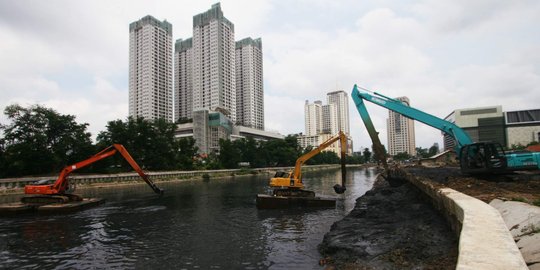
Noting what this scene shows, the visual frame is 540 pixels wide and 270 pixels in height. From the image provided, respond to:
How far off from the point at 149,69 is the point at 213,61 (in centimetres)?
3020

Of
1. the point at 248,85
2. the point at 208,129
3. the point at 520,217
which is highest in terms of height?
the point at 248,85

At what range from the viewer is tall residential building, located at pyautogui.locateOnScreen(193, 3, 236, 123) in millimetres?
155250

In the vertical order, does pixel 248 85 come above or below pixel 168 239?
above

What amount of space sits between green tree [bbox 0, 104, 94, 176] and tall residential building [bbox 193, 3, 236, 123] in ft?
315

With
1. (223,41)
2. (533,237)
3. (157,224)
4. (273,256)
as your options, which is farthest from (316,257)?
(223,41)

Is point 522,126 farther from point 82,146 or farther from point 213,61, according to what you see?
point 82,146

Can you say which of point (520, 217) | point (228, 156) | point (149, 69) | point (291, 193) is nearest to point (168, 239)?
point (291, 193)

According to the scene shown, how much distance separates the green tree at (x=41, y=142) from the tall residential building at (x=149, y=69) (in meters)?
93.6

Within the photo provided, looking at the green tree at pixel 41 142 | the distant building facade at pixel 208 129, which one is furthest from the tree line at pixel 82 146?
the distant building facade at pixel 208 129

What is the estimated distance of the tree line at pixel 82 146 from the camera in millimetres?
51375

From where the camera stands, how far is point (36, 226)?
65.4 feet

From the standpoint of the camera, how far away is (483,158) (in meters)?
21.3

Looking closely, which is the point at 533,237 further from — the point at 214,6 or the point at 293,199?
the point at 214,6

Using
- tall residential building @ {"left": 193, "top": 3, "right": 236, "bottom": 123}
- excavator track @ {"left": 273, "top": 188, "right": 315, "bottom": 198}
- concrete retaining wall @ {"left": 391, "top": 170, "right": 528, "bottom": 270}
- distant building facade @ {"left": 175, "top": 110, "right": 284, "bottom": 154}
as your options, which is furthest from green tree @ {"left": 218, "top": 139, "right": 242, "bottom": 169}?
concrete retaining wall @ {"left": 391, "top": 170, "right": 528, "bottom": 270}
